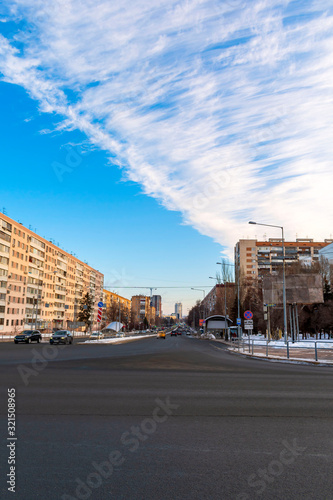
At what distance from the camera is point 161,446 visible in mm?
5523

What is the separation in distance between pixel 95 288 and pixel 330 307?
120718 mm

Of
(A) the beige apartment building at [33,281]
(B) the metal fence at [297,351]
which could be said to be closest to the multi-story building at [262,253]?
(A) the beige apartment building at [33,281]

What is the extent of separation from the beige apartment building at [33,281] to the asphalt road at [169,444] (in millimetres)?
62099

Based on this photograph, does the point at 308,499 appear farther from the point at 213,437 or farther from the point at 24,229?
the point at 24,229

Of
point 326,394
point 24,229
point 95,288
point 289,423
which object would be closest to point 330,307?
point 326,394

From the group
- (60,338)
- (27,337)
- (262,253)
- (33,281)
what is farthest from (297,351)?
(262,253)

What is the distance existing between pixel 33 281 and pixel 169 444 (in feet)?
322

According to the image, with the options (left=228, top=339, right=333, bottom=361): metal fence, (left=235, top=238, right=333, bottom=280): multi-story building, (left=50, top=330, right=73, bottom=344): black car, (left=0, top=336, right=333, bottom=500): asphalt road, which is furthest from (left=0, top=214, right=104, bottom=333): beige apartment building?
(left=0, top=336, right=333, bottom=500): asphalt road

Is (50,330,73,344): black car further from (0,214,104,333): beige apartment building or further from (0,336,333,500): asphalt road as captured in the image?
(0,336,333,500): asphalt road

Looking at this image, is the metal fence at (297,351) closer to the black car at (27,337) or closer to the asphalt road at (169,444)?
the asphalt road at (169,444)

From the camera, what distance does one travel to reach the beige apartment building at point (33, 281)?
81438 millimetres

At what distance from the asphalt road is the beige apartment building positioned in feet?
204

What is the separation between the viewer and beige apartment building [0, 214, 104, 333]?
8144cm

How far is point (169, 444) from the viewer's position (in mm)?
5613
